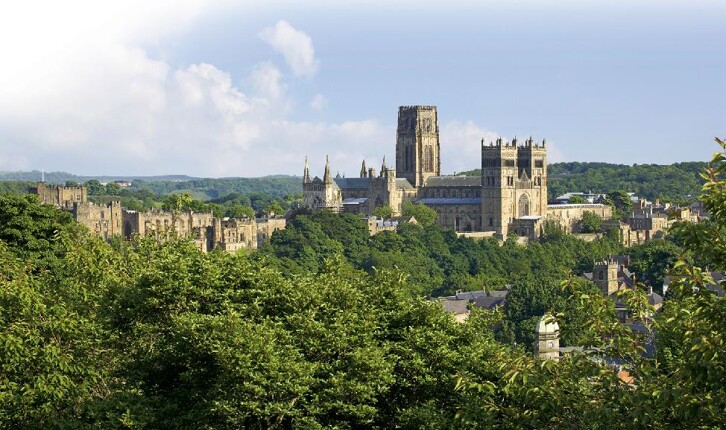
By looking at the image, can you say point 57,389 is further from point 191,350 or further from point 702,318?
point 702,318

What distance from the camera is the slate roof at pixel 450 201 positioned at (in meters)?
190

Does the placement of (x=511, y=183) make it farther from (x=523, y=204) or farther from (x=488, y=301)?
(x=488, y=301)

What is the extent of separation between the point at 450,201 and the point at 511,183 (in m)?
9.16

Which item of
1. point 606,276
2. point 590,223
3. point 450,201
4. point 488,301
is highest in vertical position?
point 450,201

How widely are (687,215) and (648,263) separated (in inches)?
2422

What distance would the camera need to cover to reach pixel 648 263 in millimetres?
118562

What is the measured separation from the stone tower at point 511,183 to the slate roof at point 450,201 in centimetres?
262

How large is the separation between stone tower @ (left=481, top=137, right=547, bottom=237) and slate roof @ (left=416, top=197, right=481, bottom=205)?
2616mm

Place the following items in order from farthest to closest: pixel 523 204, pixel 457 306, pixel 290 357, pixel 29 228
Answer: pixel 523 204
pixel 457 306
pixel 29 228
pixel 290 357

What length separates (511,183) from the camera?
190 metres

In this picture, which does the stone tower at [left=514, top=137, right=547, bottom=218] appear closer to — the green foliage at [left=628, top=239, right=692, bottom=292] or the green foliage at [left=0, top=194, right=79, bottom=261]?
the green foliage at [left=628, top=239, right=692, bottom=292]

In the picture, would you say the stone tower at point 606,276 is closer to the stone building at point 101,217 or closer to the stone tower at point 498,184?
the stone building at point 101,217

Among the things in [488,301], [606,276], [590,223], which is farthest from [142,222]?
[590,223]

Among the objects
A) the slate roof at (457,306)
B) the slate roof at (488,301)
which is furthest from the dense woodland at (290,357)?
the slate roof at (488,301)
